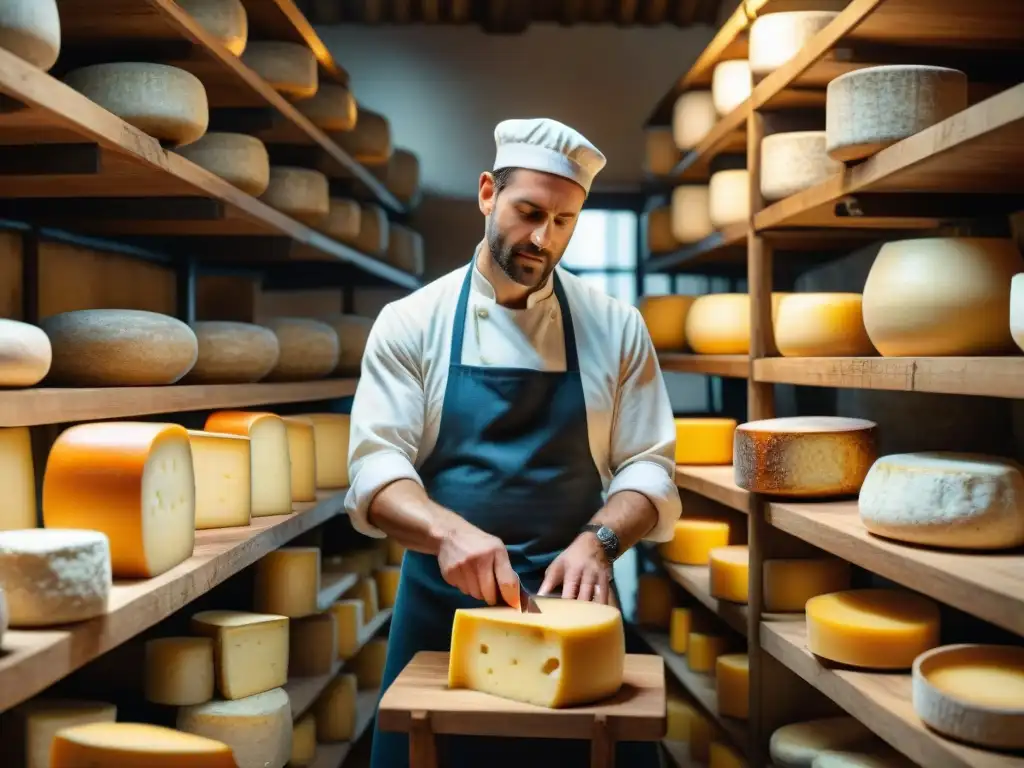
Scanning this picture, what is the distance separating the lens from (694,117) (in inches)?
144

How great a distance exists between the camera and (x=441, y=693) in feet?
5.31

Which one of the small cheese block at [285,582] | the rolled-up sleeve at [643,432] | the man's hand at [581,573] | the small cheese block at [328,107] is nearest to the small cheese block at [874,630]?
the rolled-up sleeve at [643,432]

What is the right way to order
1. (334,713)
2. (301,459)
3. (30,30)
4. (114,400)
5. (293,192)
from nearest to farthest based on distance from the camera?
(30,30) → (114,400) → (301,459) → (293,192) → (334,713)

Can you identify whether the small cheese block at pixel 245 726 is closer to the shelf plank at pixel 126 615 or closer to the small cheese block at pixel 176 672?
the small cheese block at pixel 176 672

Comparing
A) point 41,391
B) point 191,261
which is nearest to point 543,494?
point 41,391

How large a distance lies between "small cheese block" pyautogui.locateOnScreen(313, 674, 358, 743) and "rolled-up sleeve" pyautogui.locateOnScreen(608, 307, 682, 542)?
1541 millimetres

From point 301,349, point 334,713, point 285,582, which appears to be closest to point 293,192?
point 301,349

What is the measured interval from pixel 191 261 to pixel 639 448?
1.92 meters

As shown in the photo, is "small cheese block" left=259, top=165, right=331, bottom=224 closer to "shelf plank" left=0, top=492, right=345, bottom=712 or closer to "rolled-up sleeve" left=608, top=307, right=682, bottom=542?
"shelf plank" left=0, top=492, right=345, bottom=712

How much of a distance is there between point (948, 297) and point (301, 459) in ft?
6.24

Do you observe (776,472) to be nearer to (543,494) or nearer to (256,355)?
(543,494)

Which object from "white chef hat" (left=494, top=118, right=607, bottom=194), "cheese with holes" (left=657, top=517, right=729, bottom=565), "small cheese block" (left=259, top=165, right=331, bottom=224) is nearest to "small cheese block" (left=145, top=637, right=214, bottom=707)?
"white chef hat" (left=494, top=118, right=607, bottom=194)

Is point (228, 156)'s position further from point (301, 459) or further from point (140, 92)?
point (301, 459)

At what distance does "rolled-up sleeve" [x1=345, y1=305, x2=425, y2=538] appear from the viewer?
2.03 meters
